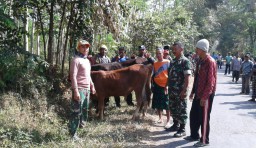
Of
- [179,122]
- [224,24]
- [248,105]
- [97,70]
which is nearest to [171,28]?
[248,105]

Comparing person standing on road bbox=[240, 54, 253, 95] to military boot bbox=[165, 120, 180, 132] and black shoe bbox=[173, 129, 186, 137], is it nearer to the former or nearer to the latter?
military boot bbox=[165, 120, 180, 132]

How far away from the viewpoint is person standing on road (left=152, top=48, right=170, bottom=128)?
7645mm

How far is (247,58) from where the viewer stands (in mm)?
14555

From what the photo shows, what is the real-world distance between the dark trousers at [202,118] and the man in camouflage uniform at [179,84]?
31 centimetres

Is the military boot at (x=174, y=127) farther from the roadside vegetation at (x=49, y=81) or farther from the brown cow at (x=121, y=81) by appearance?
the brown cow at (x=121, y=81)

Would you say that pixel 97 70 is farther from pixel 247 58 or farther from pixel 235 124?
pixel 247 58

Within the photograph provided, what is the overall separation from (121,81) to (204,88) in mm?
2470

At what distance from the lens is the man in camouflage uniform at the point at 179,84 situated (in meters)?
6.60

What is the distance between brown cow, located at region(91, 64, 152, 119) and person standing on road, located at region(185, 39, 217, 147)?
1873 mm

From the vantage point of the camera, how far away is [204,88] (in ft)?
19.9

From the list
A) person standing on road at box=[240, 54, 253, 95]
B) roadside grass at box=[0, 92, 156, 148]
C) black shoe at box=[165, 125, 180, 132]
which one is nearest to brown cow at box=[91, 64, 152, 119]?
roadside grass at box=[0, 92, 156, 148]

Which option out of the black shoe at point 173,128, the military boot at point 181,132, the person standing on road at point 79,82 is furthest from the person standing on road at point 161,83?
the person standing on road at point 79,82

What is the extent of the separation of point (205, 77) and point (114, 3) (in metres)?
4.56

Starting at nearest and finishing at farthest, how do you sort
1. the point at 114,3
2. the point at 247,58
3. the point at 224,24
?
the point at 114,3
the point at 247,58
the point at 224,24
